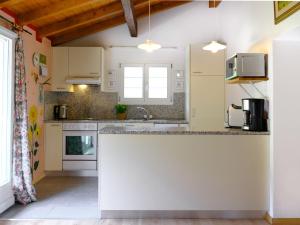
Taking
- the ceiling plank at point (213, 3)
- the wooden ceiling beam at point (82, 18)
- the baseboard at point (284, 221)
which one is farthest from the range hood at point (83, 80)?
the baseboard at point (284, 221)

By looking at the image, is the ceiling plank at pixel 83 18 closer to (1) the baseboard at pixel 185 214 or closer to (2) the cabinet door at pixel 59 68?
(2) the cabinet door at pixel 59 68

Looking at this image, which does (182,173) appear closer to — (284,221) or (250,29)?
(284,221)

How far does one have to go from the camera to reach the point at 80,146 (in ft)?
16.8

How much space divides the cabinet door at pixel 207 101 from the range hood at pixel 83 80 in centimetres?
167

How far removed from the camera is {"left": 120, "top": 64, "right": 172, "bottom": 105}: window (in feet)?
18.7

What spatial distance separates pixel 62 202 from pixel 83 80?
228 cm

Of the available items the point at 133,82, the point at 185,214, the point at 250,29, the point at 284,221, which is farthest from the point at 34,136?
the point at 284,221

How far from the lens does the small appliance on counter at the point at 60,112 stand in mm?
5441

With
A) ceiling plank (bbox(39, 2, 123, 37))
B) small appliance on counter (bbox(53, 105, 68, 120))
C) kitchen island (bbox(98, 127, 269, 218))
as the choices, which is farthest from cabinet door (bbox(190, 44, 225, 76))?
small appliance on counter (bbox(53, 105, 68, 120))

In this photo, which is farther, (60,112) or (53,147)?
(60,112)

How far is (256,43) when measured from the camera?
11.6 feet

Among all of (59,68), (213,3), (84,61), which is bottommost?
(59,68)

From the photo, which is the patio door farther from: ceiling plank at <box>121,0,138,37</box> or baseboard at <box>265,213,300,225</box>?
baseboard at <box>265,213,300,225</box>

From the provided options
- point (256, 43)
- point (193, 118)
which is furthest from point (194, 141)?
point (193, 118)
